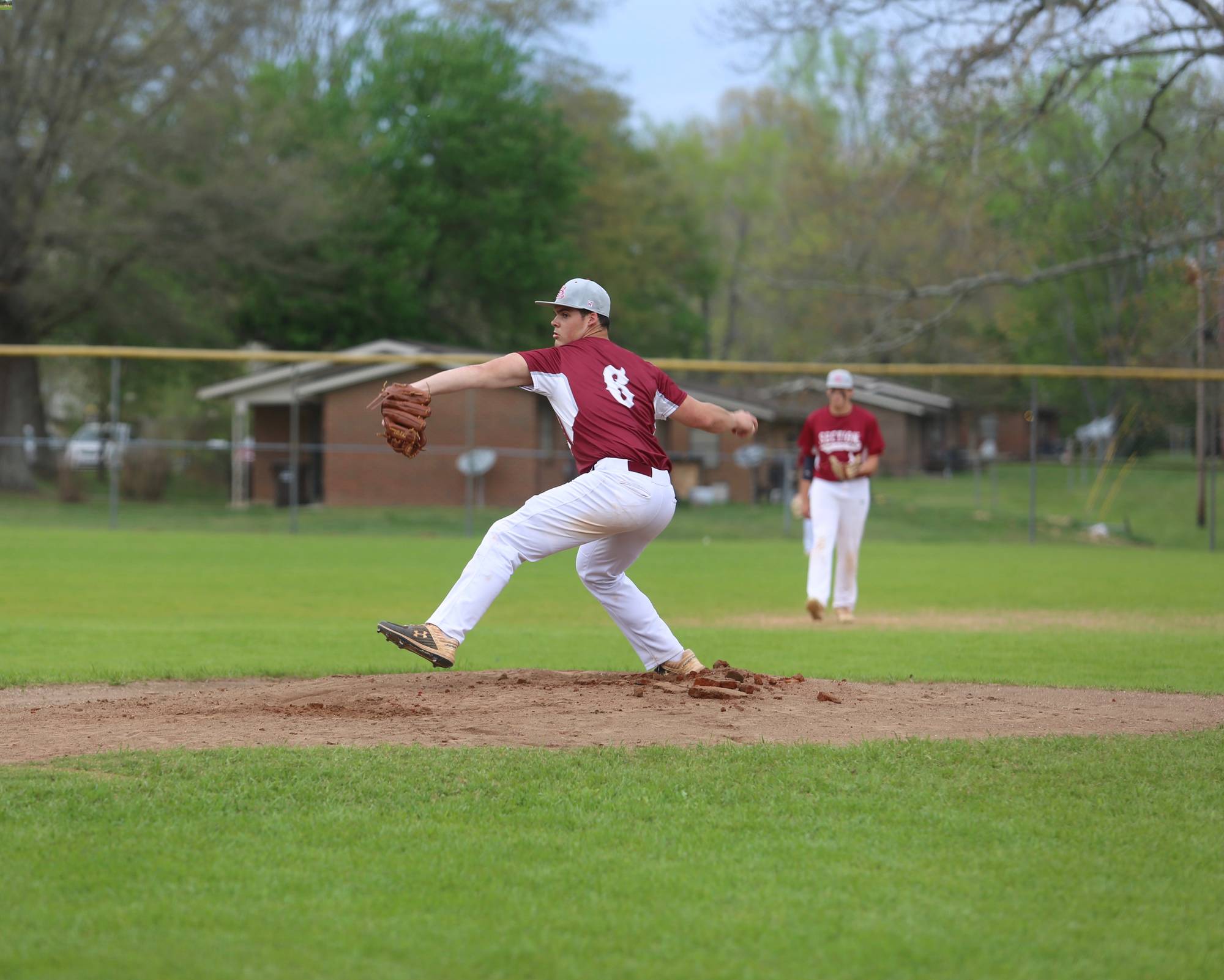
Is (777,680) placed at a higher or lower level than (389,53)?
lower

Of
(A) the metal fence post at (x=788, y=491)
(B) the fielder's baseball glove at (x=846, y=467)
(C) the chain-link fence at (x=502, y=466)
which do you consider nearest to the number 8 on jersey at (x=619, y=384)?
(B) the fielder's baseball glove at (x=846, y=467)

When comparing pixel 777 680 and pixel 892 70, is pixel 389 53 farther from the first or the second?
pixel 777 680

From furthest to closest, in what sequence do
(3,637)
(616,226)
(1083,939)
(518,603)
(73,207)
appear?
1. (616,226)
2. (73,207)
3. (518,603)
4. (3,637)
5. (1083,939)

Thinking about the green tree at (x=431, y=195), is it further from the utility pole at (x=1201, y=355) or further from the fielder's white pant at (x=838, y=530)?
the fielder's white pant at (x=838, y=530)

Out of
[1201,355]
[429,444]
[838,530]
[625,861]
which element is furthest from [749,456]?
[625,861]

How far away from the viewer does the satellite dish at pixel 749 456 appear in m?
32.0

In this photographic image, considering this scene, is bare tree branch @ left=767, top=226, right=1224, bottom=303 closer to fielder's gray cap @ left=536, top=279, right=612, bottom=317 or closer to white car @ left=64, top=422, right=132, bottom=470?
fielder's gray cap @ left=536, top=279, right=612, bottom=317

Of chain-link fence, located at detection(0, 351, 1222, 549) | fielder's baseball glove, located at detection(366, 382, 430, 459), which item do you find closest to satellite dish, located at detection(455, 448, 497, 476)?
chain-link fence, located at detection(0, 351, 1222, 549)

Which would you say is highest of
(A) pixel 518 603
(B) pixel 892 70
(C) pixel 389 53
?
(C) pixel 389 53

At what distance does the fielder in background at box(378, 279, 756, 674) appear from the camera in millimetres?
6043

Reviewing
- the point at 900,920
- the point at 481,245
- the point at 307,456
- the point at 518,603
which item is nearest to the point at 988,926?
the point at 900,920

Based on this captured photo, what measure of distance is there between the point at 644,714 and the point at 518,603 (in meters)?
7.48

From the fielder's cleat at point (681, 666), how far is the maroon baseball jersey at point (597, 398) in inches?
47.0

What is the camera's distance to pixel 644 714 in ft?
19.6
